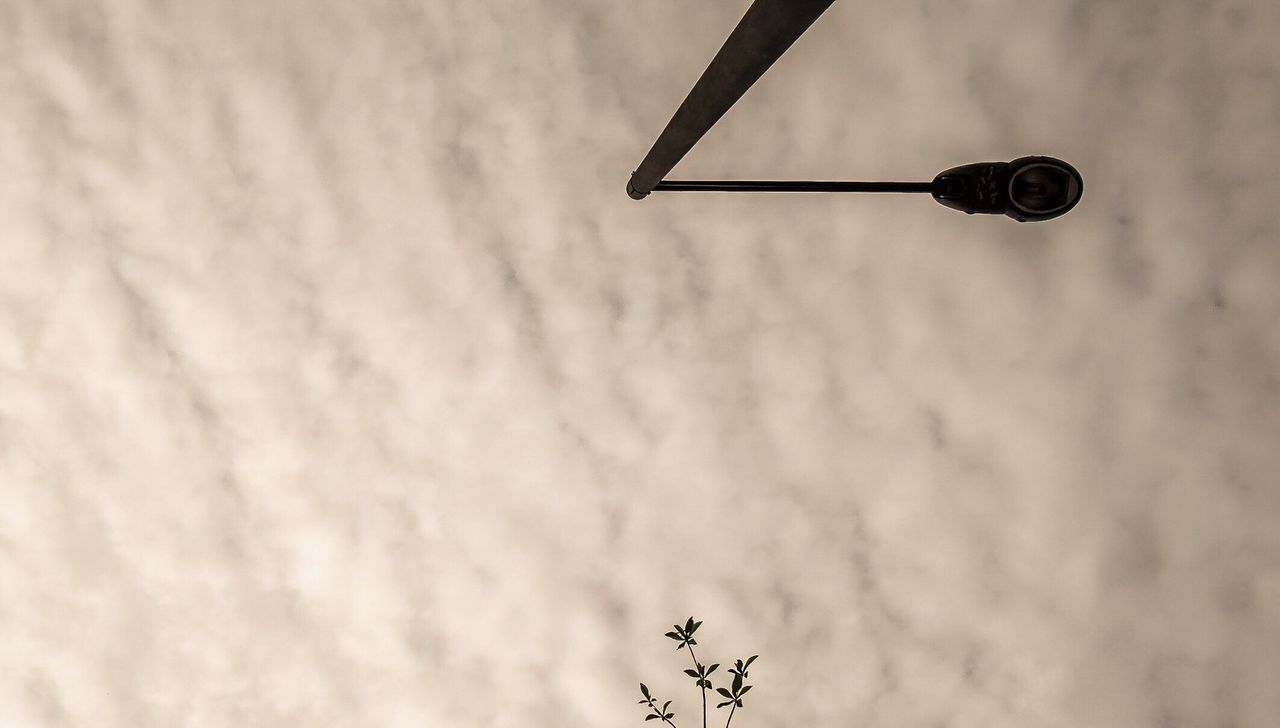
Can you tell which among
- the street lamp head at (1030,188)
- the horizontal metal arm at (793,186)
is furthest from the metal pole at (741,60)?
the street lamp head at (1030,188)

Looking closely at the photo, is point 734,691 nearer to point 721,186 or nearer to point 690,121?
point 721,186

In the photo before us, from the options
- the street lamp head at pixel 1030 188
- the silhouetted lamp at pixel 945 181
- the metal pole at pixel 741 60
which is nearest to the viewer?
the metal pole at pixel 741 60

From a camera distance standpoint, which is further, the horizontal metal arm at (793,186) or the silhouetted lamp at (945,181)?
the horizontal metal arm at (793,186)

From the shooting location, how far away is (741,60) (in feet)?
9.53

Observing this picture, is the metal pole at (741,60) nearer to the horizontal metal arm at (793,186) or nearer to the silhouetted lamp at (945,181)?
the silhouetted lamp at (945,181)

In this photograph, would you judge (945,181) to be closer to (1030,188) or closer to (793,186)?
(1030,188)

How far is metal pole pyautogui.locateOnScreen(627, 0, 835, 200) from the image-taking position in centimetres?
261

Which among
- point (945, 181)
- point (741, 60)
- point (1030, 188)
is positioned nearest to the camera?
point (741, 60)

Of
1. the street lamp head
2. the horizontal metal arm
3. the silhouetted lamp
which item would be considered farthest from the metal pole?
the street lamp head

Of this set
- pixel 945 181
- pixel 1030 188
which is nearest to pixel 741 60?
pixel 945 181

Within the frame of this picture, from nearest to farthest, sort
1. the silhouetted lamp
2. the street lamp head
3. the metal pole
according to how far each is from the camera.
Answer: the metal pole, the silhouetted lamp, the street lamp head

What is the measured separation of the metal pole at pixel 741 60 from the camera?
2.61m

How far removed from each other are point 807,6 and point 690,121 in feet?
3.47

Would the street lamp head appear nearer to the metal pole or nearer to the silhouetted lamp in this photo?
the silhouetted lamp
